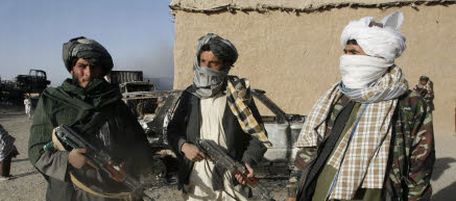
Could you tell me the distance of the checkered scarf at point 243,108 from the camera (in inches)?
110

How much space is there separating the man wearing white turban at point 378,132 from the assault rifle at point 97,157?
1.01 metres

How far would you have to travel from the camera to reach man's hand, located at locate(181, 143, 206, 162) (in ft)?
8.86

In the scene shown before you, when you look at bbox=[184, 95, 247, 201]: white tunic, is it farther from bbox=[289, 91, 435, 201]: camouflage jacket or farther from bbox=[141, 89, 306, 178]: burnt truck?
bbox=[141, 89, 306, 178]: burnt truck

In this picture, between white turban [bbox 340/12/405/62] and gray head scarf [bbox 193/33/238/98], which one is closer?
white turban [bbox 340/12/405/62]

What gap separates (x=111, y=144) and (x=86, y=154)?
185 mm

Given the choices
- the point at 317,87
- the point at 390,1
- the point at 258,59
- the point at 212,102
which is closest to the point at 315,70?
the point at 317,87

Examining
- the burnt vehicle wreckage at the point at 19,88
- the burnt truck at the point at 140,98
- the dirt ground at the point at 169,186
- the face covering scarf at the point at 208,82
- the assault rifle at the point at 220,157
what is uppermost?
the face covering scarf at the point at 208,82

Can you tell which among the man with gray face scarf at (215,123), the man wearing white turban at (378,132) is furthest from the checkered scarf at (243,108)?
the man wearing white turban at (378,132)

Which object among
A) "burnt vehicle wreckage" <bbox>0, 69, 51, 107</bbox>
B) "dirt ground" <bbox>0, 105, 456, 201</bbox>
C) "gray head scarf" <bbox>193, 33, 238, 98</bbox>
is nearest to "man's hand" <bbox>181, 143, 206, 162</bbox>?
"gray head scarf" <bbox>193, 33, 238, 98</bbox>

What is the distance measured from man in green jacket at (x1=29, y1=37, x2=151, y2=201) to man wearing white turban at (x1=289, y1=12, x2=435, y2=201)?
1114 millimetres

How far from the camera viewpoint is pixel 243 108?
9.14ft

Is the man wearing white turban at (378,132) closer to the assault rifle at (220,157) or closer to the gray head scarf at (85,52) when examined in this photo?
the assault rifle at (220,157)

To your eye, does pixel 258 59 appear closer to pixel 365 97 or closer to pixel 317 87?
pixel 317 87

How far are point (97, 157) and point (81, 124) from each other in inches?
7.6
